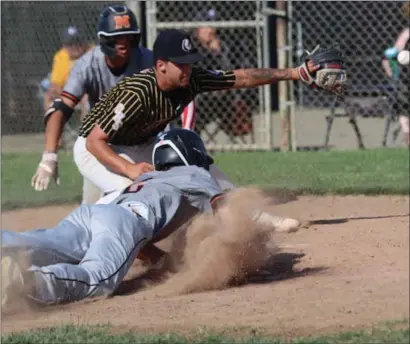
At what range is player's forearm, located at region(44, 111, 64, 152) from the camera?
27.2 feet

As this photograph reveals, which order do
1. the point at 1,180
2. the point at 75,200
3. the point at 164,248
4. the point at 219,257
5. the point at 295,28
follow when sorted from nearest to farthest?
1. the point at 219,257
2. the point at 164,248
3. the point at 75,200
4. the point at 1,180
5. the point at 295,28

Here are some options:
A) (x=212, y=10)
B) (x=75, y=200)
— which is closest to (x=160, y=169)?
(x=75, y=200)

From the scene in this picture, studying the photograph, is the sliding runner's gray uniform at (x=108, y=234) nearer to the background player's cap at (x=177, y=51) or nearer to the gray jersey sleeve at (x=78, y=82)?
the background player's cap at (x=177, y=51)

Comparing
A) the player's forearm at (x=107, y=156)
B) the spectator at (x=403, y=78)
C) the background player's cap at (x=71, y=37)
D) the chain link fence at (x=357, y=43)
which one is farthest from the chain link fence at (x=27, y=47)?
the player's forearm at (x=107, y=156)

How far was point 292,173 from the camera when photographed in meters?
11.2

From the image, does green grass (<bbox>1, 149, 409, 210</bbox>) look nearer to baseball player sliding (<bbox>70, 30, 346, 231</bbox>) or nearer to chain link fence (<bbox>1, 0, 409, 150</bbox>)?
chain link fence (<bbox>1, 0, 409, 150</bbox>)

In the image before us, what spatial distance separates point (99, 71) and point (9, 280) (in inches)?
134

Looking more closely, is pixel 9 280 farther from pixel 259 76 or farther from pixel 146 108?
pixel 259 76

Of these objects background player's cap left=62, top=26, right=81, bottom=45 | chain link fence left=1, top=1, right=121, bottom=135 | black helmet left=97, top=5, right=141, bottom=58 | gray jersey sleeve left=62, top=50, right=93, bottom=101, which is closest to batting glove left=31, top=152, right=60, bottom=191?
gray jersey sleeve left=62, top=50, right=93, bottom=101

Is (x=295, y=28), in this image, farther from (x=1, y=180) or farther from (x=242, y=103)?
(x=1, y=180)

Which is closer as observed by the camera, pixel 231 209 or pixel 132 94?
pixel 231 209

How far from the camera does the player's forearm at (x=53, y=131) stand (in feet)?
27.2

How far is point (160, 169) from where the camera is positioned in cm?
686

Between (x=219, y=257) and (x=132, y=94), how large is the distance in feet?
5.08
